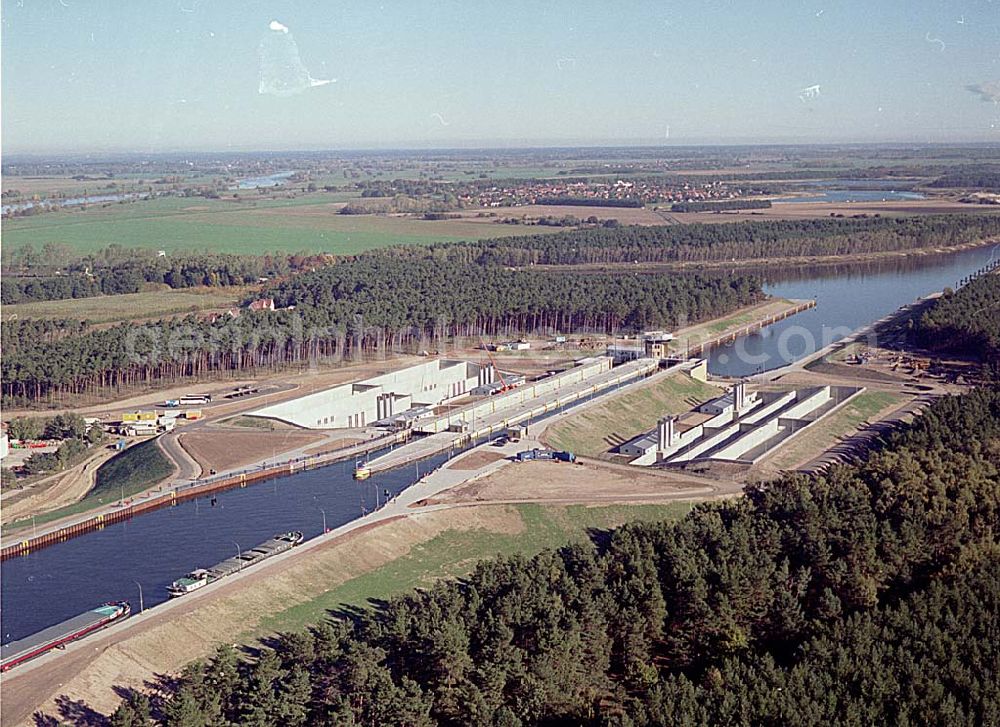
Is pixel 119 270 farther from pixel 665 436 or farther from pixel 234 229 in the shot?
pixel 665 436

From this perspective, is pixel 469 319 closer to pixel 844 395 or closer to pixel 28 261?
pixel 844 395

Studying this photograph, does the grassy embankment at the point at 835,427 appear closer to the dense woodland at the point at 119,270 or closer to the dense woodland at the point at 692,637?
the dense woodland at the point at 692,637

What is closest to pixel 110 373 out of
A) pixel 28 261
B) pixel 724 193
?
pixel 28 261

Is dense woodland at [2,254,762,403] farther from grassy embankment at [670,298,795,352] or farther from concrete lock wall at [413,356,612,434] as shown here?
concrete lock wall at [413,356,612,434]

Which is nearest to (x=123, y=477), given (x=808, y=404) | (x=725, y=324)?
(x=808, y=404)

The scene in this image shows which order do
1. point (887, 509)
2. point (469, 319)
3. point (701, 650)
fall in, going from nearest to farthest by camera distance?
point (701, 650) → point (887, 509) → point (469, 319)
